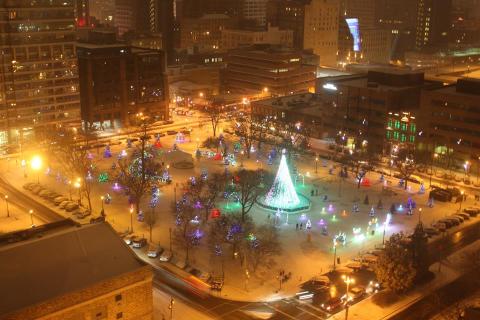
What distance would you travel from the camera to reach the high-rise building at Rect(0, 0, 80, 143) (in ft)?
318

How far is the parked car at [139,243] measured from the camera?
58.4 meters

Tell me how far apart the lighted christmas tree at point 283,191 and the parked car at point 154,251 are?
16.5 m

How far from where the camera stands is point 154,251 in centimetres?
5684

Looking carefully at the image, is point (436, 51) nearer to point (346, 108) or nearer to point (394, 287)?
point (346, 108)

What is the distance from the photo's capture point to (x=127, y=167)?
3150 inches

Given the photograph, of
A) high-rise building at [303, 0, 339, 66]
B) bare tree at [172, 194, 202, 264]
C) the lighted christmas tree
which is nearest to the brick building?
bare tree at [172, 194, 202, 264]

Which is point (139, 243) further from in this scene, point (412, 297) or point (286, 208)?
point (412, 297)

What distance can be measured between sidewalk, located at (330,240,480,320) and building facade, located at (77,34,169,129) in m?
70.7

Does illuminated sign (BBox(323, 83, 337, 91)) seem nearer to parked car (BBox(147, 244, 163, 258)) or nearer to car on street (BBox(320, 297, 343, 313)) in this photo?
parked car (BBox(147, 244, 163, 258))

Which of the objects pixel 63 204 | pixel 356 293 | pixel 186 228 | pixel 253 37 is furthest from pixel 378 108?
pixel 253 37

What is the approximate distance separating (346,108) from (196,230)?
49.4 metres

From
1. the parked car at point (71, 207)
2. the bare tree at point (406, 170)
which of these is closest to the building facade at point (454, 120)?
the bare tree at point (406, 170)

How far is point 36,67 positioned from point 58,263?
69200 mm

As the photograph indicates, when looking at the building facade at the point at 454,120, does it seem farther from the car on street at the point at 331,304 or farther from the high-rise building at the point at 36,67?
the high-rise building at the point at 36,67
